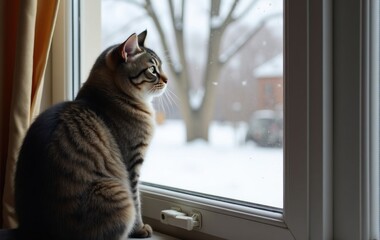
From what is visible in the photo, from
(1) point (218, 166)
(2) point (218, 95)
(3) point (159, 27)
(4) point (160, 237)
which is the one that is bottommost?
(4) point (160, 237)

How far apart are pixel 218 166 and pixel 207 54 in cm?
37

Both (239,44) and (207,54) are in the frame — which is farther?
(207,54)

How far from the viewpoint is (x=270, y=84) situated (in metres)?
1.02

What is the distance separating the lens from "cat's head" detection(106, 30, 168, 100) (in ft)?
3.75

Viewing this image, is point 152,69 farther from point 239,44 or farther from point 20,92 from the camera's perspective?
point 20,92

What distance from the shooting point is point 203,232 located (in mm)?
1105

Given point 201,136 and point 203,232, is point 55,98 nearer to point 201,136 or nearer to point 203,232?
point 201,136

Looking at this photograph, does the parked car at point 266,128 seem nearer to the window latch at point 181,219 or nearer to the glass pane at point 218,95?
the glass pane at point 218,95

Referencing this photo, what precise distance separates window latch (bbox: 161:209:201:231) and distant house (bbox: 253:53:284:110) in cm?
37

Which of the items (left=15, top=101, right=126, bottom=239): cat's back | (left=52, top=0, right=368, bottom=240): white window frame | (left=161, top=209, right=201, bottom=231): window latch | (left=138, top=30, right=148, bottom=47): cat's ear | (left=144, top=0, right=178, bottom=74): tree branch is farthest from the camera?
(left=144, top=0, right=178, bottom=74): tree branch

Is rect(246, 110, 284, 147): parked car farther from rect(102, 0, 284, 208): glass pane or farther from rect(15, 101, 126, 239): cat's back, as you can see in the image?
rect(15, 101, 126, 239): cat's back

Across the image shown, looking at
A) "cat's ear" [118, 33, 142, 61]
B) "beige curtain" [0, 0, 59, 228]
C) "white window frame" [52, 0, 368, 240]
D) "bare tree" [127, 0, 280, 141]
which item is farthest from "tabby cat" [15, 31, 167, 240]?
"white window frame" [52, 0, 368, 240]

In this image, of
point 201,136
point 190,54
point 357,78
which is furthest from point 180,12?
point 357,78

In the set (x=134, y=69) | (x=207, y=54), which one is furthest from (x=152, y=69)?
(x=207, y=54)
